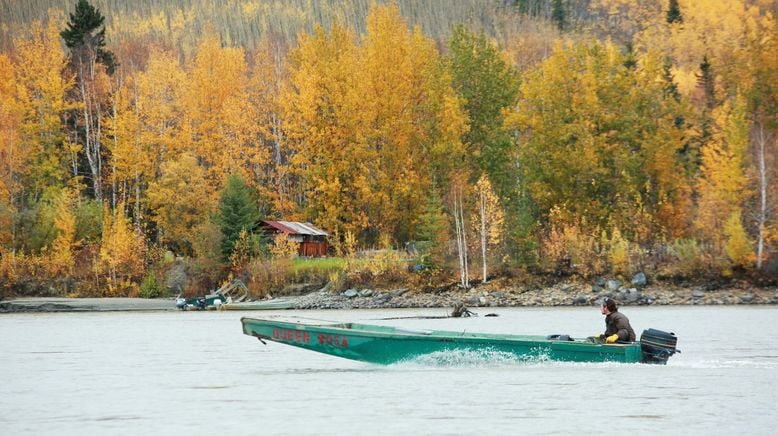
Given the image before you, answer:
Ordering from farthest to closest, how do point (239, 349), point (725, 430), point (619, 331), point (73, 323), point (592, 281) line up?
point (592, 281)
point (73, 323)
point (239, 349)
point (619, 331)
point (725, 430)

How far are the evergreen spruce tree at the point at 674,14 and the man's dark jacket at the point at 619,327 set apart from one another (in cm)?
13258

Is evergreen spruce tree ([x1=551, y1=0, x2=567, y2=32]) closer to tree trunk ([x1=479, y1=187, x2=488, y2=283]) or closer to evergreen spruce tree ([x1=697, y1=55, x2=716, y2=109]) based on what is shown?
evergreen spruce tree ([x1=697, y1=55, x2=716, y2=109])

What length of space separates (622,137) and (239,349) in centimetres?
4079

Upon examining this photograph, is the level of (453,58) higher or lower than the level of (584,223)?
higher

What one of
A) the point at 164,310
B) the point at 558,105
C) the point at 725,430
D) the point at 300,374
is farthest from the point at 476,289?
the point at 725,430

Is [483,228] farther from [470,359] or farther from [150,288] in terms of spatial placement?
[470,359]

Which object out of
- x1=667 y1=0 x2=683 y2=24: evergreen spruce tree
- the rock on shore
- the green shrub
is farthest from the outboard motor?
x1=667 y1=0 x2=683 y2=24: evergreen spruce tree

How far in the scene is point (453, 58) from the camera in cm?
7831

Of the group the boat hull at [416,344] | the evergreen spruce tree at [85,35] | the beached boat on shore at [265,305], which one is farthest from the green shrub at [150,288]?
the boat hull at [416,344]

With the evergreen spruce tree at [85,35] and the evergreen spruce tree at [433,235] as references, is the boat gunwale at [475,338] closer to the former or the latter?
the evergreen spruce tree at [433,235]

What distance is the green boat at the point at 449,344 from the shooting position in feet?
95.6

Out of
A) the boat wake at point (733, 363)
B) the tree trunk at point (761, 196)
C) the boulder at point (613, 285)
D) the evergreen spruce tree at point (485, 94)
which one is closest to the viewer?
the boat wake at point (733, 363)

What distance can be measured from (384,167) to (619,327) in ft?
160

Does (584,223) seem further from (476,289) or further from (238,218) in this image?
(238,218)
